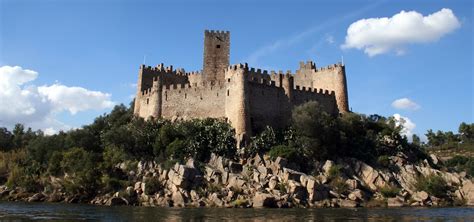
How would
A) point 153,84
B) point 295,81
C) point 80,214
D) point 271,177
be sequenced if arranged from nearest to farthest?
point 80,214 < point 271,177 < point 153,84 < point 295,81

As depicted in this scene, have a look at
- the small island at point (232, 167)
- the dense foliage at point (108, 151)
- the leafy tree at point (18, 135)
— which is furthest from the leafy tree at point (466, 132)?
the leafy tree at point (18, 135)

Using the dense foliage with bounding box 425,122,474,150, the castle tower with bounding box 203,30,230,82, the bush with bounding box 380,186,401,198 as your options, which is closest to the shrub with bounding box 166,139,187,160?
the castle tower with bounding box 203,30,230,82

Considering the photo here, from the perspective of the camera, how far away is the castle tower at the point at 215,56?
66.8 metres

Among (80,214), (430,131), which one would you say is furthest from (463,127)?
(80,214)

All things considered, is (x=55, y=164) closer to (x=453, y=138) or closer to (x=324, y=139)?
(x=324, y=139)

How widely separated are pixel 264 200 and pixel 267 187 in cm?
383

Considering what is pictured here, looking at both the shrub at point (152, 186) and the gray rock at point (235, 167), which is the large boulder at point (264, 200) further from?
the shrub at point (152, 186)

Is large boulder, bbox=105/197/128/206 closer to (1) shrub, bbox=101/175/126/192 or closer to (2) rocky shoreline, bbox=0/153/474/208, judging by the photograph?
(2) rocky shoreline, bbox=0/153/474/208

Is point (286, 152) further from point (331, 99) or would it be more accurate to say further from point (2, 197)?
point (2, 197)

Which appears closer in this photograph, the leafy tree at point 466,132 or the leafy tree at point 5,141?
the leafy tree at point 5,141

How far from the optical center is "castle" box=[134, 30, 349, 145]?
187 ft

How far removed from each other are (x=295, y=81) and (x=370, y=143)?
1650 cm

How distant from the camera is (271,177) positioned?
47938 mm

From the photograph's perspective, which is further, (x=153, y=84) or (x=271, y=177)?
(x=153, y=84)
